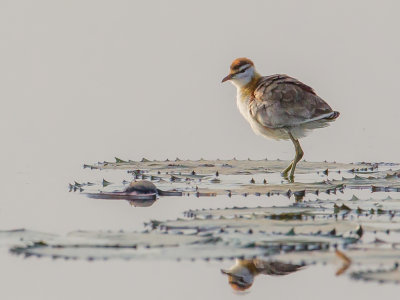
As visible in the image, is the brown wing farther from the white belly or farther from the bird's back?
the white belly

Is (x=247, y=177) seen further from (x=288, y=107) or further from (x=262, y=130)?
(x=288, y=107)

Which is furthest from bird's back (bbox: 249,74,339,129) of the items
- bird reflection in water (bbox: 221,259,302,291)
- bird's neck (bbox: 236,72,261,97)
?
bird reflection in water (bbox: 221,259,302,291)

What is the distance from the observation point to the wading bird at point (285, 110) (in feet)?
53.3

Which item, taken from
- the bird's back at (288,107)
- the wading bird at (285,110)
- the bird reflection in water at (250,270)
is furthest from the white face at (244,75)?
the bird reflection in water at (250,270)

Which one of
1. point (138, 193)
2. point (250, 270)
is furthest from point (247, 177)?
point (250, 270)

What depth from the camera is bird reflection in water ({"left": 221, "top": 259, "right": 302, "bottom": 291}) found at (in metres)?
9.90

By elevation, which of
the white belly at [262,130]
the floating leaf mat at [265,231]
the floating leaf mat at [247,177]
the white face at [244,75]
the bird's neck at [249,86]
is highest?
the white face at [244,75]

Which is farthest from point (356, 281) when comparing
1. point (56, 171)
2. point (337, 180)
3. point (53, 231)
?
point (56, 171)

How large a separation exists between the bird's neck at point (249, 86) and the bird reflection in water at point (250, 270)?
7.16m

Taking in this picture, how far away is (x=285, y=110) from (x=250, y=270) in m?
6.36

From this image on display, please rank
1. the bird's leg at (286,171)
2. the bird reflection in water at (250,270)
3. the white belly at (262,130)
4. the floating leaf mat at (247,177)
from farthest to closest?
the bird's leg at (286,171) → the white belly at (262,130) → the floating leaf mat at (247,177) → the bird reflection in water at (250,270)

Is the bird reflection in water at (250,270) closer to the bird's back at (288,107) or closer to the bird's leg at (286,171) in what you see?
the bird's back at (288,107)

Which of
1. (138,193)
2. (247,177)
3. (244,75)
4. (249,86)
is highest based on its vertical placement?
(244,75)

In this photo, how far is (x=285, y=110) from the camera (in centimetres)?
1623
